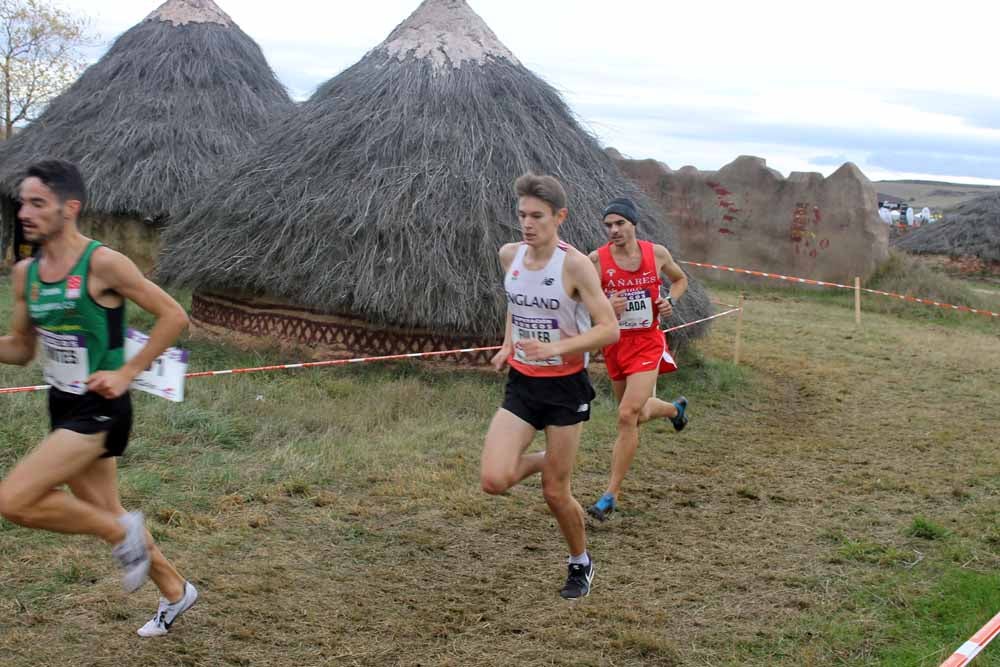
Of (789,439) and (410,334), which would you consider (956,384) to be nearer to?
(789,439)

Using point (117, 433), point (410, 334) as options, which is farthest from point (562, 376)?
point (410, 334)

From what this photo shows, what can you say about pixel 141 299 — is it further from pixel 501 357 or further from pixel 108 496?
pixel 501 357

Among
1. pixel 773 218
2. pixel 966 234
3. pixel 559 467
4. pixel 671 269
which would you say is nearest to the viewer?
pixel 559 467

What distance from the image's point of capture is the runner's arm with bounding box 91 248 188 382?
136 inches

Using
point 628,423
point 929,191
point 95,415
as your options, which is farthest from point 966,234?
point 929,191

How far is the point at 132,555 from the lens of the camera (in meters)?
3.55

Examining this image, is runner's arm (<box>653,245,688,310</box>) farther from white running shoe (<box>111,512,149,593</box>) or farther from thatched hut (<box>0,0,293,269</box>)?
thatched hut (<box>0,0,293,269</box>)

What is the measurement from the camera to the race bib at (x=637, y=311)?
18.9ft

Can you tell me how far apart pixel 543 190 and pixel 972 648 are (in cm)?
228

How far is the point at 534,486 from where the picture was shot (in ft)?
20.2

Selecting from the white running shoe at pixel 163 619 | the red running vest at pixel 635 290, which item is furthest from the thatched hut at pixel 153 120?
the white running shoe at pixel 163 619

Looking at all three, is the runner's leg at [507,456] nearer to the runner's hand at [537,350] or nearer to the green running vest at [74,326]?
the runner's hand at [537,350]

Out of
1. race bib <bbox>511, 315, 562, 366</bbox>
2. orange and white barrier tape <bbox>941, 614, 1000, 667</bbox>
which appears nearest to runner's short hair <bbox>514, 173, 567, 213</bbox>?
race bib <bbox>511, 315, 562, 366</bbox>

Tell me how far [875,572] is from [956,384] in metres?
6.18
